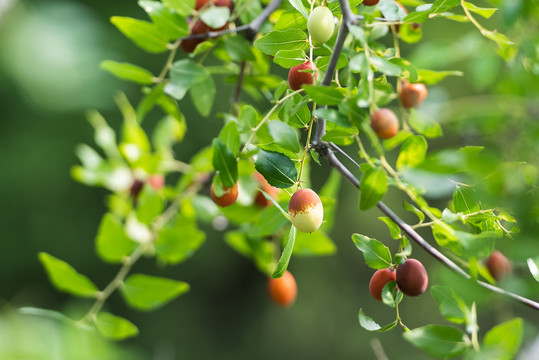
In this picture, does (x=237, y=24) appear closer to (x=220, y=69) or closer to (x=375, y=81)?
(x=220, y=69)

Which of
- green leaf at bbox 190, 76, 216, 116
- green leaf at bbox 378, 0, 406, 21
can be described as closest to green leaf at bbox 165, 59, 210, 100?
green leaf at bbox 190, 76, 216, 116

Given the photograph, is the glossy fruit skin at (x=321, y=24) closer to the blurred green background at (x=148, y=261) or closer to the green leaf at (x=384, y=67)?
the green leaf at (x=384, y=67)

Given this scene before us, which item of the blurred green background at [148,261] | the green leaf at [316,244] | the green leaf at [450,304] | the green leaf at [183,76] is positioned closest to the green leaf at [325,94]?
the green leaf at [450,304]

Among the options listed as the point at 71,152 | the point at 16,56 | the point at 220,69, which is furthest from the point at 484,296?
the point at 71,152

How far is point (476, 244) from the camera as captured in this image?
0.31 m

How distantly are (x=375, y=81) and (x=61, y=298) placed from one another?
2.89m

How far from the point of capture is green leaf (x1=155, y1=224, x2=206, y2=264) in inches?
28.0

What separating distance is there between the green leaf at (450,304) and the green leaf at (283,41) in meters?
0.20

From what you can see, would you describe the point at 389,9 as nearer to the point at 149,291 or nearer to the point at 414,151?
the point at 414,151

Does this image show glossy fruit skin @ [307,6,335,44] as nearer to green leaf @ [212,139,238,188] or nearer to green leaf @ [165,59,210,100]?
green leaf @ [212,139,238,188]

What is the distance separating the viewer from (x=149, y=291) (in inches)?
27.8

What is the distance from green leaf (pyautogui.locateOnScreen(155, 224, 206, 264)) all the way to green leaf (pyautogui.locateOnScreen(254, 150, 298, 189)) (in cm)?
34

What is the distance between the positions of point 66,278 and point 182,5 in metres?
0.37

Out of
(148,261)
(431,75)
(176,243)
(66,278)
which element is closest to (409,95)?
(431,75)
